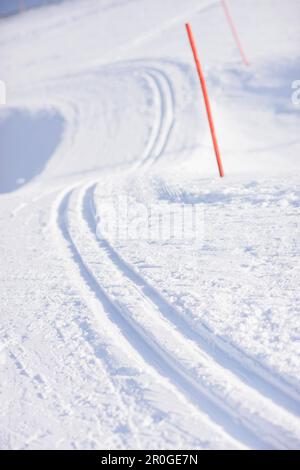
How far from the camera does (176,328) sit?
368 cm

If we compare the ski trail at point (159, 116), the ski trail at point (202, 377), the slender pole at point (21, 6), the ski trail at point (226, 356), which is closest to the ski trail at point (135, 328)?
the ski trail at point (202, 377)

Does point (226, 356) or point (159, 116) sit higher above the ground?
point (159, 116)

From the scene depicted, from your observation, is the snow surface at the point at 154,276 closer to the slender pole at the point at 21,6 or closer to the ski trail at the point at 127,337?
the ski trail at the point at 127,337

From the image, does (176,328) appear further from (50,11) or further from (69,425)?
(50,11)

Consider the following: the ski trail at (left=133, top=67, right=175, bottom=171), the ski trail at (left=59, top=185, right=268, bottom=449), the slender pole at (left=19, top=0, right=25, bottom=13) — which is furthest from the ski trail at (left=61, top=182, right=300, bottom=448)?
the slender pole at (left=19, top=0, right=25, bottom=13)

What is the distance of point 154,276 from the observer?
15.2 ft

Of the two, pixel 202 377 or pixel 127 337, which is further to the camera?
pixel 127 337

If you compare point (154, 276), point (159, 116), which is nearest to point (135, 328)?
point (154, 276)

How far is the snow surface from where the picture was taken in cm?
281

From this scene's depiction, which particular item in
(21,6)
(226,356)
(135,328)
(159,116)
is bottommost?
(226,356)

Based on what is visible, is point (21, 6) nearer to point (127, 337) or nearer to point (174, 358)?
point (127, 337)

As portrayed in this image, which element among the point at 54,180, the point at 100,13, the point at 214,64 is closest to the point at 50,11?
the point at 100,13
